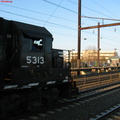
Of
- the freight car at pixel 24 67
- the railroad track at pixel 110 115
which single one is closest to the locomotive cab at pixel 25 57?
the freight car at pixel 24 67

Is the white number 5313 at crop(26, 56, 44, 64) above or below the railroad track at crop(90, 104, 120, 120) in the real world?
above

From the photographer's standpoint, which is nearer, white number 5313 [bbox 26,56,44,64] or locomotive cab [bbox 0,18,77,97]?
locomotive cab [bbox 0,18,77,97]

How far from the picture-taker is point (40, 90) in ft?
21.6

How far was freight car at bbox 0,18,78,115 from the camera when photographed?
5.62 m

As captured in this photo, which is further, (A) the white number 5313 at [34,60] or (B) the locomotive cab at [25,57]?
(A) the white number 5313 at [34,60]

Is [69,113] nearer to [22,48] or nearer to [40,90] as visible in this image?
[40,90]

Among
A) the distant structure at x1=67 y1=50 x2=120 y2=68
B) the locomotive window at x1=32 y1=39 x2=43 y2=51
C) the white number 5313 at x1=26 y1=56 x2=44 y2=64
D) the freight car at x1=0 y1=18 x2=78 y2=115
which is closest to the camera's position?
the freight car at x1=0 y1=18 x2=78 y2=115

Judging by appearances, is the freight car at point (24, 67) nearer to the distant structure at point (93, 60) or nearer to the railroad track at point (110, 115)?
the railroad track at point (110, 115)

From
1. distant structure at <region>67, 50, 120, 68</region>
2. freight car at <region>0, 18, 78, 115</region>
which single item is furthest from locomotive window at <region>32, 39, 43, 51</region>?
distant structure at <region>67, 50, 120, 68</region>

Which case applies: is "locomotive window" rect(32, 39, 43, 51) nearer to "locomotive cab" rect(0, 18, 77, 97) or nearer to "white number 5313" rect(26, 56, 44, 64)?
"locomotive cab" rect(0, 18, 77, 97)

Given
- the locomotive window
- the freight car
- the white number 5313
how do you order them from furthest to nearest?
the locomotive window
the white number 5313
the freight car

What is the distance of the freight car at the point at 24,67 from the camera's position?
5617 mm

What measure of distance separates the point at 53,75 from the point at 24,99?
158 centimetres

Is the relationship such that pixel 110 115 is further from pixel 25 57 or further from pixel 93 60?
pixel 93 60
